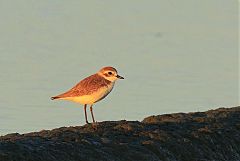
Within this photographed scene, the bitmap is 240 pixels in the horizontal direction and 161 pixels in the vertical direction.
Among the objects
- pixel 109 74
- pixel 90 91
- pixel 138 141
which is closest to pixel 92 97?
pixel 90 91

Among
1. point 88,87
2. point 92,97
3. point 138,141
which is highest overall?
point 88,87

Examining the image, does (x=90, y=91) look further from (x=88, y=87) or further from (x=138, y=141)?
(x=138, y=141)

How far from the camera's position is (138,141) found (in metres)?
9.02

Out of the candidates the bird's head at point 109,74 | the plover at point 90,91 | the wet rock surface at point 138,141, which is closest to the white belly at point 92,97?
the plover at point 90,91

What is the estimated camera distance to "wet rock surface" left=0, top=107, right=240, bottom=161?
8180 millimetres

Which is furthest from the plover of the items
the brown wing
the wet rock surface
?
the wet rock surface

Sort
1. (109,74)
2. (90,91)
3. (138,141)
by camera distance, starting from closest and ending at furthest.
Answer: (138,141), (90,91), (109,74)

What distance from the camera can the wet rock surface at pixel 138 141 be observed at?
8.18m

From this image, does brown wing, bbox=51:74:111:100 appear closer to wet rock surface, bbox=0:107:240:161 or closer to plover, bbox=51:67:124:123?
plover, bbox=51:67:124:123

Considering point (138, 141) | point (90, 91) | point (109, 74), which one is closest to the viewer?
point (138, 141)

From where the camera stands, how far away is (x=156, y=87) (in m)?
18.1

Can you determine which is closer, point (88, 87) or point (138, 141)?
point (138, 141)

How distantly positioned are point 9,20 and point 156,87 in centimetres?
969

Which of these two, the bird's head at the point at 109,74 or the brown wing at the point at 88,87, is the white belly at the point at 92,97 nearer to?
the brown wing at the point at 88,87
